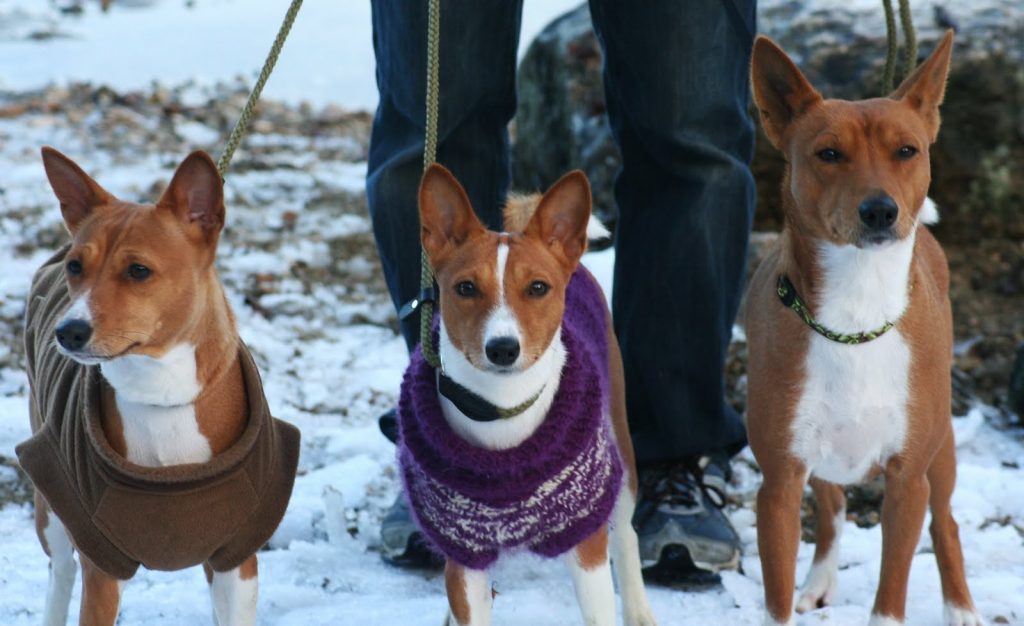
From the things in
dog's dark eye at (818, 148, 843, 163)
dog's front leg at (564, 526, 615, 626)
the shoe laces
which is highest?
dog's dark eye at (818, 148, 843, 163)

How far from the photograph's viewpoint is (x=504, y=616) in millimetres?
3268

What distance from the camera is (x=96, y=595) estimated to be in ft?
8.70

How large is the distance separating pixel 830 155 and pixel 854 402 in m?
0.56

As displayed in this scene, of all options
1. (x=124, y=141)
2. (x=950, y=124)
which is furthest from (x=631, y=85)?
(x=124, y=141)

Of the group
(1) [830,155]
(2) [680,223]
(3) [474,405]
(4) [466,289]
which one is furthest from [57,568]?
(1) [830,155]

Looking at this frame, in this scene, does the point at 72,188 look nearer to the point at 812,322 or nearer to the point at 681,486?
the point at 812,322

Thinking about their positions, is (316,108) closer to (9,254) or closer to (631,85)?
(9,254)

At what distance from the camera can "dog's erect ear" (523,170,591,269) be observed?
276 cm

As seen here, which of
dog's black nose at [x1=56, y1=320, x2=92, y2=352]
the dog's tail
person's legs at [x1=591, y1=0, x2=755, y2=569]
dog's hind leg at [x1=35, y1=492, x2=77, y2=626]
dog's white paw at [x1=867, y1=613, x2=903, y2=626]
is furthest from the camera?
person's legs at [x1=591, y1=0, x2=755, y2=569]

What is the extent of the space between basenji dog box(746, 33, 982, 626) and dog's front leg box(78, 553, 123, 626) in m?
1.48

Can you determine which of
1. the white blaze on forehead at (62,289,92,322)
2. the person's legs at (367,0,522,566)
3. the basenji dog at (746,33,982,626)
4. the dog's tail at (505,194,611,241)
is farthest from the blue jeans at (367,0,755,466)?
the white blaze on forehead at (62,289,92,322)

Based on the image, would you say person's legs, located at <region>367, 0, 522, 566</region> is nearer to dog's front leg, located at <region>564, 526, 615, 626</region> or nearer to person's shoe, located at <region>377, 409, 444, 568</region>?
person's shoe, located at <region>377, 409, 444, 568</region>

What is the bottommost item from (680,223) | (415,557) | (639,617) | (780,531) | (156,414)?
(415,557)

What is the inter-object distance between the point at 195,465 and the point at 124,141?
5342 millimetres
